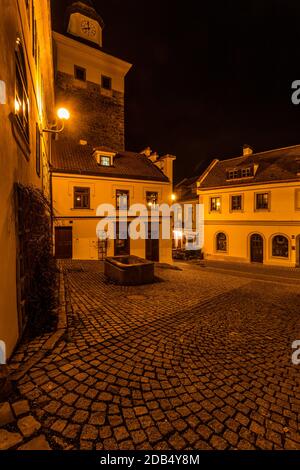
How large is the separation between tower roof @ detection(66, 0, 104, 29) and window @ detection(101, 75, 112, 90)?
269 inches

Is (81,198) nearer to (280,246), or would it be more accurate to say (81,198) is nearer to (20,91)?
(20,91)

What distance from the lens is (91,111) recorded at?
26.4m

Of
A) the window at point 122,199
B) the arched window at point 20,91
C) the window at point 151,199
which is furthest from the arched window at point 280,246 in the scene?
the arched window at point 20,91

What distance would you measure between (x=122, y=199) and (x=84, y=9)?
920 inches

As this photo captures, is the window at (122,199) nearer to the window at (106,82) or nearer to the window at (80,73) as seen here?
the window at (80,73)

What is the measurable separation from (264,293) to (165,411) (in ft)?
30.6

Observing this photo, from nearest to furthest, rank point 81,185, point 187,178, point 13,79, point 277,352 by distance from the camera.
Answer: point 13,79 → point 277,352 → point 81,185 → point 187,178

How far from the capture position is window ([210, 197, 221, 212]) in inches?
1091

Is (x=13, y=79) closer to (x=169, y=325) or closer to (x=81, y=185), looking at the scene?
(x=169, y=325)

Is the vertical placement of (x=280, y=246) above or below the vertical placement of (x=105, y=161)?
below

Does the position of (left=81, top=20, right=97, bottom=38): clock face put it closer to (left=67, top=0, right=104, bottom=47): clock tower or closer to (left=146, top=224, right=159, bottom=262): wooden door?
(left=67, top=0, right=104, bottom=47): clock tower

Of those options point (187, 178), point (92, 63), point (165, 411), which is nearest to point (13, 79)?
point (165, 411)

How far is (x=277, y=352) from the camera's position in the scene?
Result: 212 inches

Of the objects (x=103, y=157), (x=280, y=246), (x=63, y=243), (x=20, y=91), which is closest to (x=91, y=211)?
(x=63, y=243)
